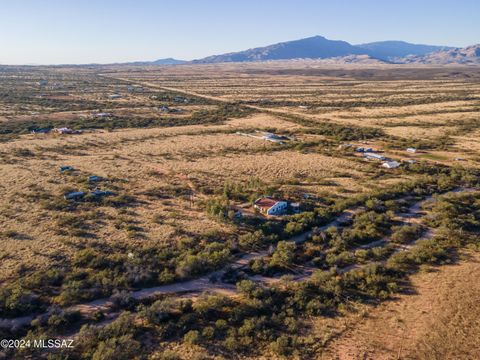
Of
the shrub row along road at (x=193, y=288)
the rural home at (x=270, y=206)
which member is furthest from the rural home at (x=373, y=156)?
the shrub row along road at (x=193, y=288)

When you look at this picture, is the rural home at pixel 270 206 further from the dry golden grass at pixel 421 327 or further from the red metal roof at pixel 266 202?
the dry golden grass at pixel 421 327

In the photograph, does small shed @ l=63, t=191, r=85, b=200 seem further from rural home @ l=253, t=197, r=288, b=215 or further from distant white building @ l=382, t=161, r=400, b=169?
distant white building @ l=382, t=161, r=400, b=169

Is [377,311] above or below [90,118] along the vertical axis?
below

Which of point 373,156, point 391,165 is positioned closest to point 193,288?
point 391,165

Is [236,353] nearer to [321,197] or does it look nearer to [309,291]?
[309,291]

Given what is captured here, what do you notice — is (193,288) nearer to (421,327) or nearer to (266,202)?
(421,327)

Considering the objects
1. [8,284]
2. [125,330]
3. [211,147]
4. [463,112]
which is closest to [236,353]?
[125,330]
